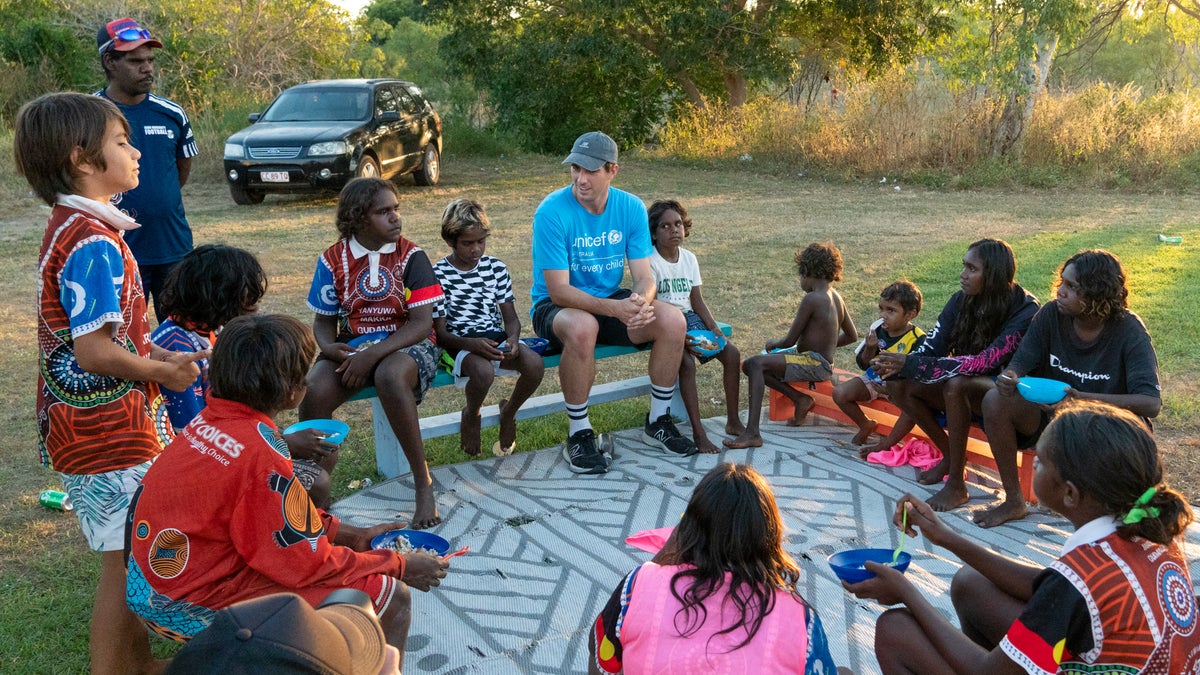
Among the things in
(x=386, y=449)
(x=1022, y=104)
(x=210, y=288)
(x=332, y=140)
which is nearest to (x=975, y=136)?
(x=1022, y=104)

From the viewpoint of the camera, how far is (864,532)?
390 cm

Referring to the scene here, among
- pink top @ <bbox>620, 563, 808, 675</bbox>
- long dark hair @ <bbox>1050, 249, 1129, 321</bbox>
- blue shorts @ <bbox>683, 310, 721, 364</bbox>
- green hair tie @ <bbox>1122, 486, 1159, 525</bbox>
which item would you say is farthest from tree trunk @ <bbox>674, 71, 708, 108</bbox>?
pink top @ <bbox>620, 563, 808, 675</bbox>

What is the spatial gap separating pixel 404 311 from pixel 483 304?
22.3 inches

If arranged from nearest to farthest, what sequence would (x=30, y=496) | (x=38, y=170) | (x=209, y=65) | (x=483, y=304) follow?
(x=38, y=170) < (x=30, y=496) < (x=483, y=304) < (x=209, y=65)

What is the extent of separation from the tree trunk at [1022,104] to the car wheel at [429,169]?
8.30 m

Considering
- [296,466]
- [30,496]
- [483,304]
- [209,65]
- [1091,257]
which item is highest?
[209,65]

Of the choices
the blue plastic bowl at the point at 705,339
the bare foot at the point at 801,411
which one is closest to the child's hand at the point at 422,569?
the blue plastic bowl at the point at 705,339

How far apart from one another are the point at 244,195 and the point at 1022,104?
35.6 feet

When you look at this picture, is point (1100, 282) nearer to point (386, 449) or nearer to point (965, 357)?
point (965, 357)

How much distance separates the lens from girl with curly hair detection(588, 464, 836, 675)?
6.41 feet

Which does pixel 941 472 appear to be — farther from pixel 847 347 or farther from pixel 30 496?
pixel 30 496

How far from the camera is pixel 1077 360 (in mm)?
3820

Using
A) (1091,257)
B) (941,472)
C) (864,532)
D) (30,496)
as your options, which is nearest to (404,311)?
(30,496)

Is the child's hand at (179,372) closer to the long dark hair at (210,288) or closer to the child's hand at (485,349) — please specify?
the long dark hair at (210,288)
